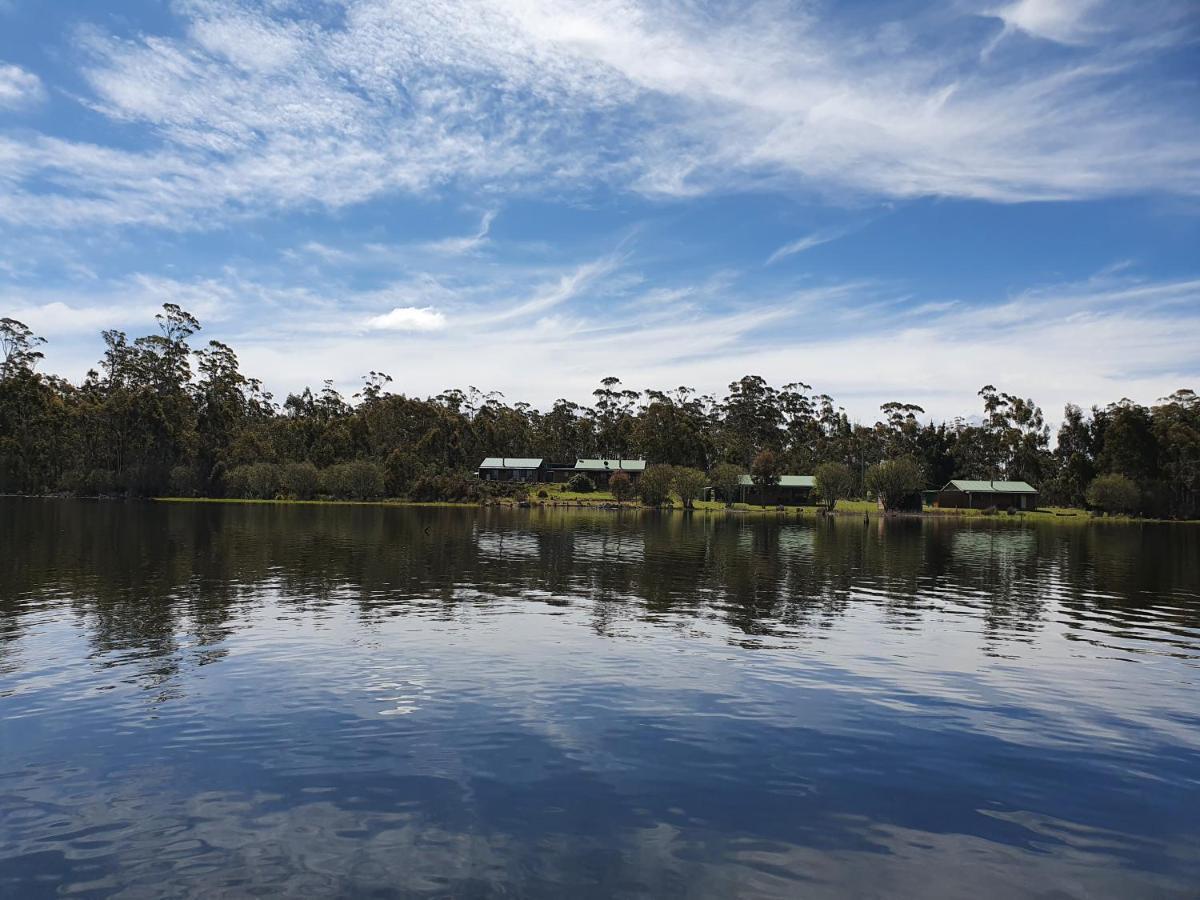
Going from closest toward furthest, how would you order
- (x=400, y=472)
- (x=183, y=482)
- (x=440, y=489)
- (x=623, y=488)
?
(x=183, y=482) → (x=440, y=489) → (x=400, y=472) → (x=623, y=488)

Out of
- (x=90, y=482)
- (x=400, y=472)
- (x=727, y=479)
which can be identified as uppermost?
(x=400, y=472)

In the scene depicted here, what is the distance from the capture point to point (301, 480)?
14600cm

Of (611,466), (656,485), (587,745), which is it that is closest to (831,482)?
(656,485)

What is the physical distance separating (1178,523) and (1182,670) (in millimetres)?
140468

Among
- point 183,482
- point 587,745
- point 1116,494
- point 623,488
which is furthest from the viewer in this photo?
point 623,488

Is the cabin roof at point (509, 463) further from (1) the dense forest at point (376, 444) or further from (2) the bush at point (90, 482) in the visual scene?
(2) the bush at point (90, 482)

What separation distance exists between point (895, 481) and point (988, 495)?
25.5m

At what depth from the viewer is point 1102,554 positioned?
215ft

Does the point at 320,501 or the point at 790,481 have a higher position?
the point at 790,481

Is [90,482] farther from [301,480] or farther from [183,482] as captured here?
[301,480]

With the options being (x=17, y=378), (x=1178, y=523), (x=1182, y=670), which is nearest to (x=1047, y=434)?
(x=1178, y=523)

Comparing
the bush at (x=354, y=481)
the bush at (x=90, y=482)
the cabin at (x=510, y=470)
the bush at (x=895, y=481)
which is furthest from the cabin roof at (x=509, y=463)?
the bush at (x=895, y=481)

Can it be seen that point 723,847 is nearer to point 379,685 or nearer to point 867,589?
point 379,685

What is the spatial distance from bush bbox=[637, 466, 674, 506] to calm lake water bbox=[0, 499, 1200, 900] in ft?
368
